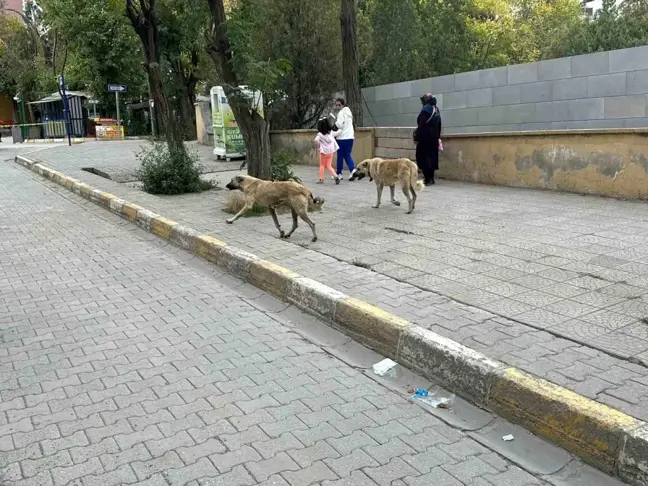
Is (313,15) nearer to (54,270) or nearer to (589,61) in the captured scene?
(589,61)

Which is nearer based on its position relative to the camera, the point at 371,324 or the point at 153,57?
the point at 371,324

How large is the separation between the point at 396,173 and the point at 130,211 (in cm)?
457

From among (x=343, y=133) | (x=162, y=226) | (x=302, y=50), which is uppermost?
(x=302, y=50)

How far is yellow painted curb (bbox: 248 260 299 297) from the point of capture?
19.2 feet

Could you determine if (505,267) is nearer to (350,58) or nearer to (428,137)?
(428,137)

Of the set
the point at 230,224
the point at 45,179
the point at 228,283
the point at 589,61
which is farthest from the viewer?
the point at 45,179

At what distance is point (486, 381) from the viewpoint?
369 cm

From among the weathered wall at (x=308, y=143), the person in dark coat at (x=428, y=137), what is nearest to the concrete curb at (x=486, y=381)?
the person in dark coat at (x=428, y=137)

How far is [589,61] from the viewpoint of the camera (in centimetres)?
1137

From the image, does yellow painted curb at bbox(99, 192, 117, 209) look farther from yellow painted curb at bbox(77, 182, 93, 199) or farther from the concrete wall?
the concrete wall

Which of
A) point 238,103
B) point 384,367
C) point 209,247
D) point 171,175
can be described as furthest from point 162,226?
point 384,367

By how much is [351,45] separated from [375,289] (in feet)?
36.3

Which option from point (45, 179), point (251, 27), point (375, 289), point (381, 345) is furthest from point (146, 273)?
point (45, 179)

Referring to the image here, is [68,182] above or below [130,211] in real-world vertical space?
above
